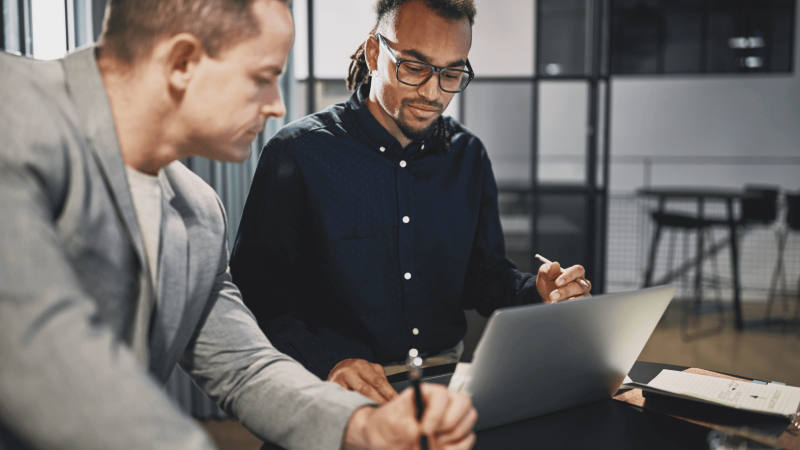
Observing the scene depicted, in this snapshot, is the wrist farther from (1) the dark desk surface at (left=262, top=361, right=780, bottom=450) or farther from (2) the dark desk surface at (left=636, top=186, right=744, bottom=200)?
(2) the dark desk surface at (left=636, top=186, right=744, bottom=200)

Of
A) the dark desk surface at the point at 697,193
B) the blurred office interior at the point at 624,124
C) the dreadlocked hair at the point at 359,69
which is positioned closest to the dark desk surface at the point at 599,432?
the blurred office interior at the point at 624,124

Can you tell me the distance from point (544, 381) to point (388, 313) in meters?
0.61

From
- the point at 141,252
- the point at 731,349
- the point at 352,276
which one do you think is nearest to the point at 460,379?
the point at 141,252

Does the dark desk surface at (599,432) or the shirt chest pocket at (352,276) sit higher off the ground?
the shirt chest pocket at (352,276)

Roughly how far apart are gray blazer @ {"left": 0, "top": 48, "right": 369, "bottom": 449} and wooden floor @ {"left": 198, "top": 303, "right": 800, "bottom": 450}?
2729mm

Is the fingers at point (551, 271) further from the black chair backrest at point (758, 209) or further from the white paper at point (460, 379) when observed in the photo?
the black chair backrest at point (758, 209)

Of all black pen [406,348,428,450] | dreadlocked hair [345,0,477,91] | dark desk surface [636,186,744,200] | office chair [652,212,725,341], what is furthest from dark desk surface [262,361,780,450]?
dark desk surface [636,186,744,200]

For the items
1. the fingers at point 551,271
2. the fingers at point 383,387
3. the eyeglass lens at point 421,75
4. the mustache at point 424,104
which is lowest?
the fingers at point 383,387

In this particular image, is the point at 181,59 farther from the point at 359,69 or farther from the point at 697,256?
the point at 697,256

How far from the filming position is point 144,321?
28.0 inches

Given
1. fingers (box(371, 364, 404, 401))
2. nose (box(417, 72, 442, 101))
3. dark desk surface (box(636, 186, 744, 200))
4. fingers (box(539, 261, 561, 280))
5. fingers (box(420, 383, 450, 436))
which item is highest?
nose (box(417, 72, 442, 101))

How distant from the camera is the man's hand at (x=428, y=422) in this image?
654 mm

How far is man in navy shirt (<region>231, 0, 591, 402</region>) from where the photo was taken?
134 cm

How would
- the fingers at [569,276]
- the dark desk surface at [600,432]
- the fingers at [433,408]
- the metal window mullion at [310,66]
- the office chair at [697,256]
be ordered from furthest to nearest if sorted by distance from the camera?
the office chair at [697,256], the metal window mullion at [310,66], the fingers at [569,276], the dark desk surface at [600,432], the fingers at [433,408]
